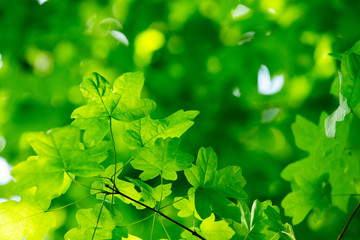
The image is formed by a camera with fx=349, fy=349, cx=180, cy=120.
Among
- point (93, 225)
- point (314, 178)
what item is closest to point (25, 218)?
point (93, 225)

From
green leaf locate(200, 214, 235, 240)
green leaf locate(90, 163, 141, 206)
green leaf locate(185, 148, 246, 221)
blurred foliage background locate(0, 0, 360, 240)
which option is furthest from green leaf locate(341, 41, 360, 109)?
blurred foliage background locate(0, 0, 360, 240)

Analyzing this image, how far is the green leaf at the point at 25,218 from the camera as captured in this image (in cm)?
92

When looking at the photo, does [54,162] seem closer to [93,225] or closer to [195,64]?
[93,225]

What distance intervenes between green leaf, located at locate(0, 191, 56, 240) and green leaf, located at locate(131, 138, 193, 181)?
0.91 ft

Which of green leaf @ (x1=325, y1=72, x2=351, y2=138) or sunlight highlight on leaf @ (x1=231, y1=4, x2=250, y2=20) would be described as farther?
sunlight highlight on leaf @ (x1=231, y1=4, x2=250, y2=20)

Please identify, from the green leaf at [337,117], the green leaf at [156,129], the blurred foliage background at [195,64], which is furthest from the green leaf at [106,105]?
the blurred foliage background at [195,64]

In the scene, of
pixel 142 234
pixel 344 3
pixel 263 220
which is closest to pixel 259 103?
pixel 344 3

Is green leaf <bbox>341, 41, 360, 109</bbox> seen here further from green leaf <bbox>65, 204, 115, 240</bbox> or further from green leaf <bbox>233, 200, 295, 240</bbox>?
green leaf <bbox>65, 204, 115, 240</bbox>

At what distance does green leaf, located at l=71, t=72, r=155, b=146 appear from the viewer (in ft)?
3.07

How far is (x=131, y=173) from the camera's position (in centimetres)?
332

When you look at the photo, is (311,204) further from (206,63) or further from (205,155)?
(206,63)

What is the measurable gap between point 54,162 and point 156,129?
0.29 meters

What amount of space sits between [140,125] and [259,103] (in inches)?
124

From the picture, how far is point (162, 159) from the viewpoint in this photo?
3.16ft
